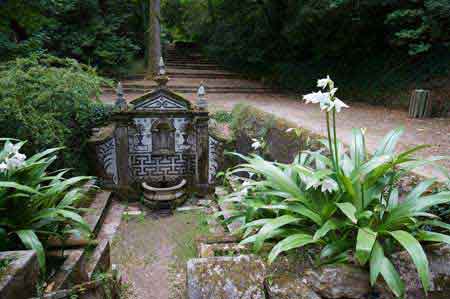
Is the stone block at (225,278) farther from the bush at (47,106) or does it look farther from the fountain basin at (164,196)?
the fountain basin at (164,196)

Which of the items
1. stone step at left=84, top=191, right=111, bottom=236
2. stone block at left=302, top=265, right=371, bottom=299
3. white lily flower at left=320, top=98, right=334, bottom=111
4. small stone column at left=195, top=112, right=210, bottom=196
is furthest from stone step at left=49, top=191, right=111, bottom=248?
white lily flower at left=320, top=98, right=334, bottom=111

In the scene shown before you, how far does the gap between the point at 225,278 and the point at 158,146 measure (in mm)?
4498

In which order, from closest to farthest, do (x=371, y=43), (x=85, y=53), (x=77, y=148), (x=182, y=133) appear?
(x=77, y=148)
(x=182, y=133)
(x=371, y=43)
(x=85, y=53)

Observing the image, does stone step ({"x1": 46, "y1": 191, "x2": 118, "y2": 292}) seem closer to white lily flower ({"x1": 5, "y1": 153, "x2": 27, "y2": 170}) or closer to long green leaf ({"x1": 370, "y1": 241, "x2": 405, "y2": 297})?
white lily flower ({"x1": 5, "y1": 153, "x2": 27, "y2": 170})

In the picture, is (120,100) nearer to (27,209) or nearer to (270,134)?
(270,134)

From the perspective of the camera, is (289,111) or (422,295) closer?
(422,295)

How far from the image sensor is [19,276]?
155 cm

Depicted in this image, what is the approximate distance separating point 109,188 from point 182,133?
1.69m

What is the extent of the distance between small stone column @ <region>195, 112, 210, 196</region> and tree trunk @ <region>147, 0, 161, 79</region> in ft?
18.6

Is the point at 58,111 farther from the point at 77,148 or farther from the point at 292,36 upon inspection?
the point at 292,36

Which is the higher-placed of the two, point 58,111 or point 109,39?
point 109,39

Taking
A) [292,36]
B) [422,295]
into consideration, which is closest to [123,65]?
[292,36]

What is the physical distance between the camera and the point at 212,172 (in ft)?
19.7

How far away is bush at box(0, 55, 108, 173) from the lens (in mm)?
3945
